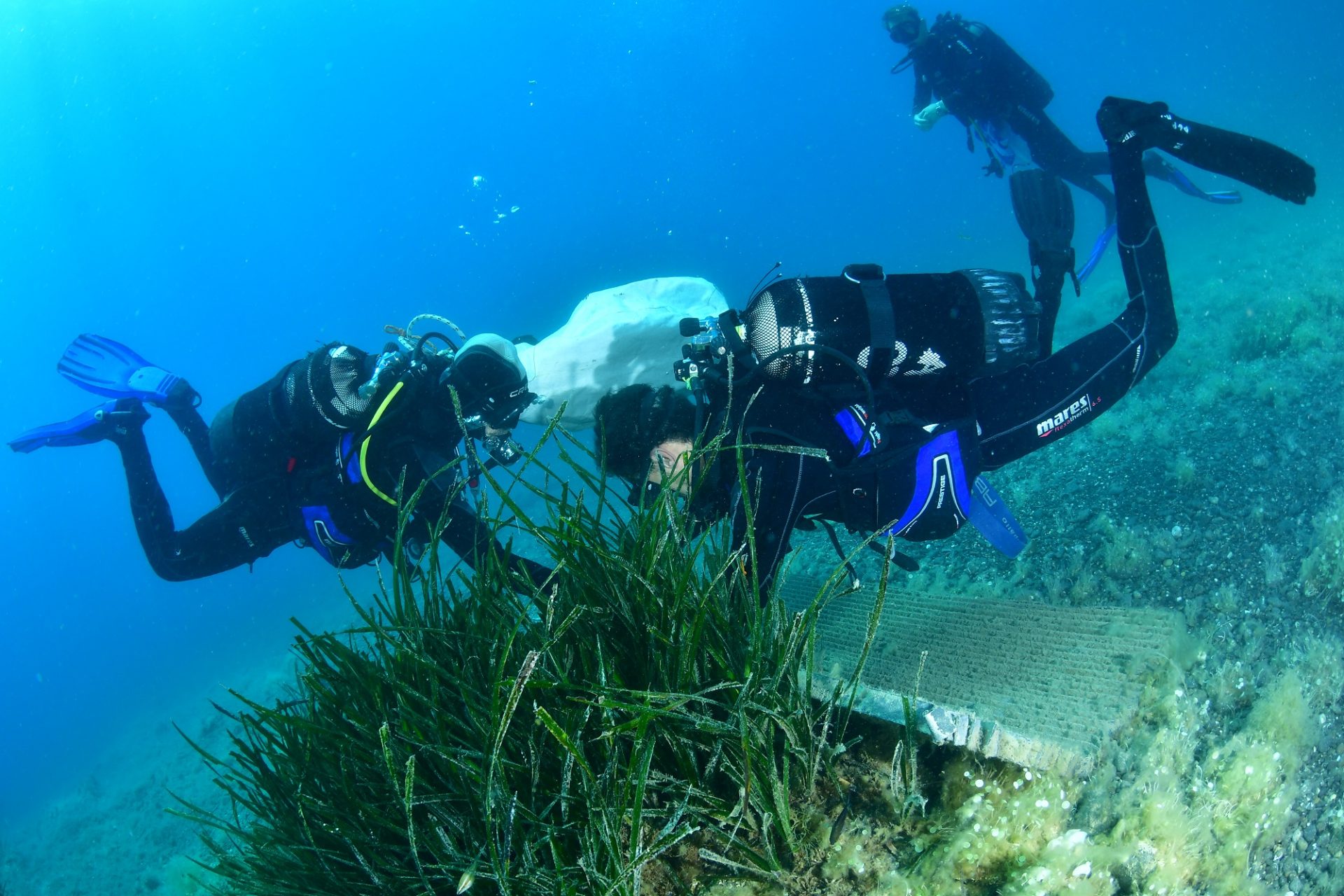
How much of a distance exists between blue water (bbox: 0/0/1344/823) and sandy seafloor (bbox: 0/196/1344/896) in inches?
1980

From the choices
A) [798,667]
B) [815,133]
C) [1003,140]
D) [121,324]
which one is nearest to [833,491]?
[798,667]

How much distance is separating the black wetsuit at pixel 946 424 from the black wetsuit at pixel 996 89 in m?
6.80

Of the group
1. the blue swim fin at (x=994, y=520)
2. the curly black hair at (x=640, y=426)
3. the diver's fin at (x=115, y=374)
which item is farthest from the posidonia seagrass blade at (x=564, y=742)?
the diver's fin at (x=115, y=374)

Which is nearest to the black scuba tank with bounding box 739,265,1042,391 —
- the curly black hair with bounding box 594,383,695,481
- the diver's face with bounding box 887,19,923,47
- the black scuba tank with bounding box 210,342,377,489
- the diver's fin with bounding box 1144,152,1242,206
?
the curly black hair with bounding box 594,383,695,481

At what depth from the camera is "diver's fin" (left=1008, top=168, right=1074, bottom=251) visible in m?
4.74

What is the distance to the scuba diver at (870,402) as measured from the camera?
9.72 ft

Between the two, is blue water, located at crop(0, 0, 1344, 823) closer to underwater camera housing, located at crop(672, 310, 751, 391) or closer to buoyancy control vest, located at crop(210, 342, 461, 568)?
buoyancy control vest, located at crop(210, 342, 461, 568)

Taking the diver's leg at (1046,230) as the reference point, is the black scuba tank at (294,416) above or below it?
above

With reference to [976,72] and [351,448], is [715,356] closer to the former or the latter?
[351,448]

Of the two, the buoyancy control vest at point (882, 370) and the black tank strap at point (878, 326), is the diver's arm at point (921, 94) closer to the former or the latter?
the buoyancy control vest at point (882, 370)

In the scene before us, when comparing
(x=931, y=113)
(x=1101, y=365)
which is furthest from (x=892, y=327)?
(x=931, y=113)

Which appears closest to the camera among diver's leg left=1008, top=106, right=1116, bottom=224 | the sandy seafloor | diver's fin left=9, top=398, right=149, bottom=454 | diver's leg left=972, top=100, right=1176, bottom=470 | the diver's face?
the sandy seafloor

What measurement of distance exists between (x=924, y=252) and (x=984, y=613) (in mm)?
51235

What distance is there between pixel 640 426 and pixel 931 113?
996 centimetres
